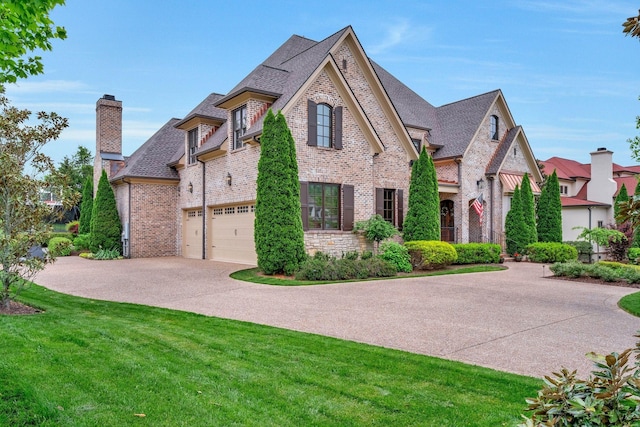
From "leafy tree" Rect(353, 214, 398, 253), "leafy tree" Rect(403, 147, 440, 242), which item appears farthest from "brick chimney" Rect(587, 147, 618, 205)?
"leafy tree" Rect(353, 214, 398, 253)

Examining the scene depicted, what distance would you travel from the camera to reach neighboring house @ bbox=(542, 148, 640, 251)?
28281mm

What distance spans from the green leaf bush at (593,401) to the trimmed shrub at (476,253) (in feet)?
54.4

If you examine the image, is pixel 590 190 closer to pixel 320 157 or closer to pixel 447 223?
pixel 447 223

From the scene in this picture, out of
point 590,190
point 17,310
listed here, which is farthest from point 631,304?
point 590,190

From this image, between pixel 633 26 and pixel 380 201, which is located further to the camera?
pixel 380 201

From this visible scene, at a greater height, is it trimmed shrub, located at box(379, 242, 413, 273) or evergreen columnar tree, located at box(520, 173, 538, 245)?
evergreen columnar tree, located at box(520, 173, 538, 245)

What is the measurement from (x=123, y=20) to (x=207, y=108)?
7.18 metres

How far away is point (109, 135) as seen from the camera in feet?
76.3

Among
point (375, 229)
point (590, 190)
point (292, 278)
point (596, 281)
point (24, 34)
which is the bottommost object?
point (596, 281)

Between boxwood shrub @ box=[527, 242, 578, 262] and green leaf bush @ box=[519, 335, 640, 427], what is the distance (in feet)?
65.1

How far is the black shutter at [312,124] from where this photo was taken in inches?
624

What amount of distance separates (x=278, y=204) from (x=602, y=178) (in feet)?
85.7

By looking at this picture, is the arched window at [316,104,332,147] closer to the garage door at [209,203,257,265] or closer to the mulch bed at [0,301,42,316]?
the garage door at [209,203,257,265]

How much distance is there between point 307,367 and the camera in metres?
4.69
